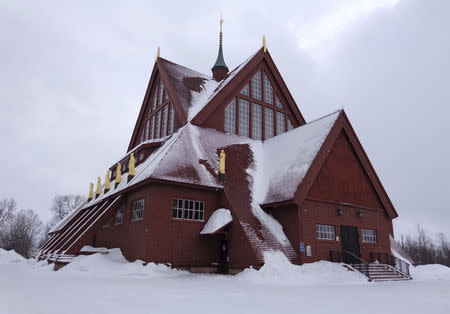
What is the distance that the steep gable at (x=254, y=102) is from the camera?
26250 mm

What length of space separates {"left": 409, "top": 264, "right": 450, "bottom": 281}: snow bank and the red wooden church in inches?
93.9

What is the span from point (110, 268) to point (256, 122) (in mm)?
15699

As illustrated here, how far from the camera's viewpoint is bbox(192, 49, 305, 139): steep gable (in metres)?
26.2

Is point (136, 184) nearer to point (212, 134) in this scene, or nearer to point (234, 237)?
point (234, 237)

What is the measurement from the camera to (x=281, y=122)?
30391 millimetres

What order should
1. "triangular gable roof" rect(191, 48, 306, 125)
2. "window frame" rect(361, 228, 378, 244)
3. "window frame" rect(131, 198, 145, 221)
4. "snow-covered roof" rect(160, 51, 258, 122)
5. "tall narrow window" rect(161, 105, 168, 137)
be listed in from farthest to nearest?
1. "tall narrow window" rect(161, 105, 168, 137)
2. "snow-covered roof" rect(160, 51, 258, 122)
3. "triangular gable roof" rect(191, 48, 306, 125)
4. "window frame" rect(361, 228, 378, 244)
5. "window frame" rect(131, 198, 145, 221)

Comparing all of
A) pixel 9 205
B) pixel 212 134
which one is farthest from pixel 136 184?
pixel 9 205

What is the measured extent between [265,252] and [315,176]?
5.48 meters

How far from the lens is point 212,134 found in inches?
983

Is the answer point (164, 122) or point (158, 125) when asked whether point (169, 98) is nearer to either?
point (164, 122)

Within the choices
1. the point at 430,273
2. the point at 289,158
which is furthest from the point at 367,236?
the point at 289,158

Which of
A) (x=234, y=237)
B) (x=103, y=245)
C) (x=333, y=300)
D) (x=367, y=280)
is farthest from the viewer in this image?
(x=103, y=245)

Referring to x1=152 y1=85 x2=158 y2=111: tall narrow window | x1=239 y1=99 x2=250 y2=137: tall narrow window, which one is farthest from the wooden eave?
x1=152 y1=85 x2=158 y2=111: tall narrow window

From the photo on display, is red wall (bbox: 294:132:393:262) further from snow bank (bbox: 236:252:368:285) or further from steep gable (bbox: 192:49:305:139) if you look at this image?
steep gable (bbox: 192:49:305:139)
